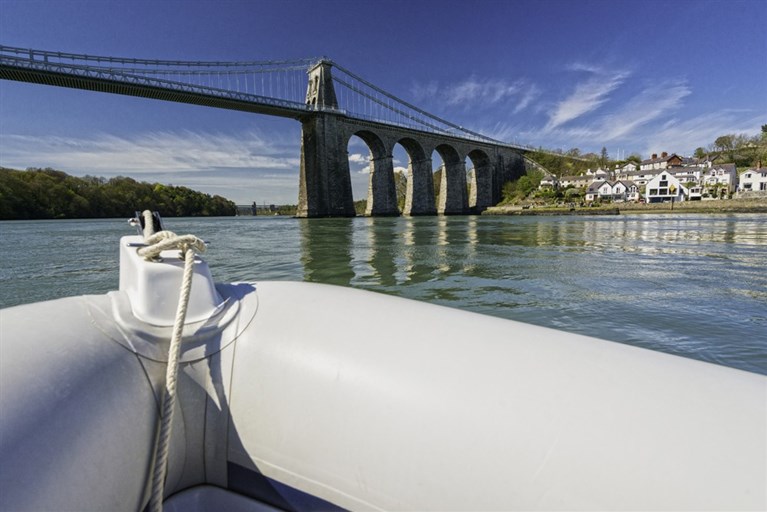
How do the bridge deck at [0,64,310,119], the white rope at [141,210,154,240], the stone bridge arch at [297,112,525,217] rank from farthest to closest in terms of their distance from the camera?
the stone bridge arch at [297,112,525,217] → the bridge deck at [0,64,310,119] → the white rope at [141,210,154,240]

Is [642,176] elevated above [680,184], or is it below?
above

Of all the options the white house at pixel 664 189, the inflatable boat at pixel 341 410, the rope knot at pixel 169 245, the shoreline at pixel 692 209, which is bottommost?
the inflatable boat at pixel 341 410

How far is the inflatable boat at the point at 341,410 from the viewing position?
447mm

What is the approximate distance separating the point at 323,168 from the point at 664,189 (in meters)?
37.0

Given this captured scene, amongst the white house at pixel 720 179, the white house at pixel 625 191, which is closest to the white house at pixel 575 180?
the white house at pixel 625 191

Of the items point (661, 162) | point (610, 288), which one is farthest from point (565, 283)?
point (661, 162)

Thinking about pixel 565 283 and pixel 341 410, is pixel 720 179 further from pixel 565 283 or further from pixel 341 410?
pixel 341 410

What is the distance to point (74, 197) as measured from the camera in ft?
122

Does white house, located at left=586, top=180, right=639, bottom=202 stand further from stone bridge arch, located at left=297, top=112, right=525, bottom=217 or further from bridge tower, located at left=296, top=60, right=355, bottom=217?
bridge tower, located at left=296, top=60, right=355, bottom=217

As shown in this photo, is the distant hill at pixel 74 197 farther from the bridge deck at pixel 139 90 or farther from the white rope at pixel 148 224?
the white rope at pixel 148 224

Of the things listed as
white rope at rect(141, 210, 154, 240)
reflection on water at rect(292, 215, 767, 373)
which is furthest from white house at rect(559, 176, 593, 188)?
white rope at rect(141, 210, 154, 240)

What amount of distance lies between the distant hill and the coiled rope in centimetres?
3658

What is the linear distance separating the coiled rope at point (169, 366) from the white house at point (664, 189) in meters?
48.6

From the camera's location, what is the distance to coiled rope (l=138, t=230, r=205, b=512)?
21.5 inches
